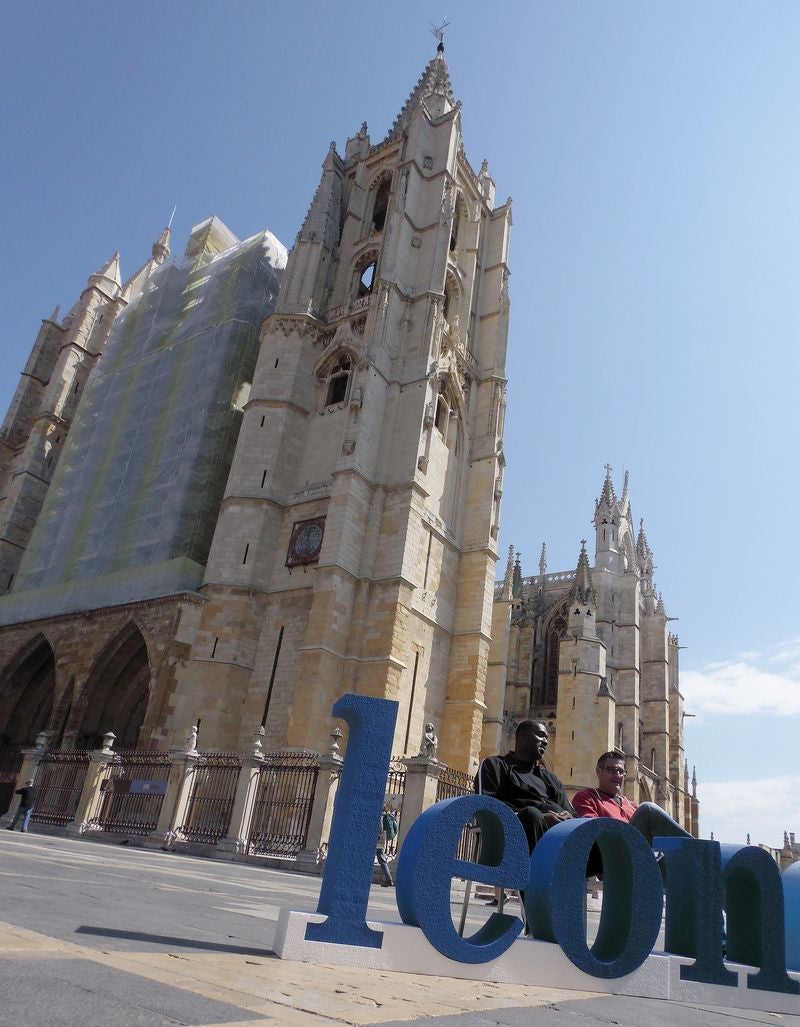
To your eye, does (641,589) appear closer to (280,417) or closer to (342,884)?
(280,417)

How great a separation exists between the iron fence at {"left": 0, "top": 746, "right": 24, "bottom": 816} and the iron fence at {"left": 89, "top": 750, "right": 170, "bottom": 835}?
7.33 meters

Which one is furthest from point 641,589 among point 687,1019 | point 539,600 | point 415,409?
point 687,1019

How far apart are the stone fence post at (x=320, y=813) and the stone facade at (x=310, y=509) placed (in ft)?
13.9

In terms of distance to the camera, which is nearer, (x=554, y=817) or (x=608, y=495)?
(x=554, y=817)

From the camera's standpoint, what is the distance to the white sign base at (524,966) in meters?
2.78

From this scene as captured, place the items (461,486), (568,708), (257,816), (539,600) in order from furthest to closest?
1. (539,600)
2. (568,708)
3. (461,486)
4. (257,816)

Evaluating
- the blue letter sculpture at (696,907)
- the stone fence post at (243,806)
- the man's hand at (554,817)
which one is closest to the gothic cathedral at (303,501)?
the stone fence post at (243,806)

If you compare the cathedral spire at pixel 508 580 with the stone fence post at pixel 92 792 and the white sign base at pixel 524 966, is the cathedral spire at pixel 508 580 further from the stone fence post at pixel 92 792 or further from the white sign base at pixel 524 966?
the white sign base at pixel 524 966

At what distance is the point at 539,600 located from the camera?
1336 inches

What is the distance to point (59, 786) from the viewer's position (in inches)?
642

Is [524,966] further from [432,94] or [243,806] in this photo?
[432,94]

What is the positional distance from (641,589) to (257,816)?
83.3 ft

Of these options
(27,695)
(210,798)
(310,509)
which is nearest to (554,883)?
(210,798)

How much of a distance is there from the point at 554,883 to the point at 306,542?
658 inches
